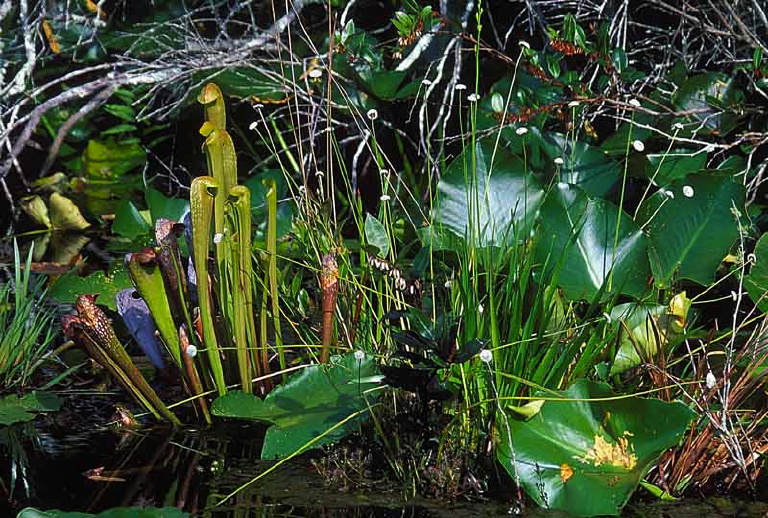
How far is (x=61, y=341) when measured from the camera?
2379mm

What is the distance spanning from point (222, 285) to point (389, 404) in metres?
0.39

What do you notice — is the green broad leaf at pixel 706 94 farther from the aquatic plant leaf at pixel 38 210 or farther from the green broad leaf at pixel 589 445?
the aquatic plant leaf at pixel 38 210

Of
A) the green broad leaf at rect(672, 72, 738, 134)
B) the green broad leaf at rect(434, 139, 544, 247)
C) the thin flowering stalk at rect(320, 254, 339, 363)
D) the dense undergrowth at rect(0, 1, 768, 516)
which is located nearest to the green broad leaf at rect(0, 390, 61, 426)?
the dense undergrowth at rect(0, 1, 768, 516)

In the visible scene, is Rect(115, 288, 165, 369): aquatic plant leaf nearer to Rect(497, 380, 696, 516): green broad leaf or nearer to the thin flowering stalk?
the thin flowering stalk

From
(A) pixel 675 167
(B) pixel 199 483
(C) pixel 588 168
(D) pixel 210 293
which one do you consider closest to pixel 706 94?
(A) pixel 675 167

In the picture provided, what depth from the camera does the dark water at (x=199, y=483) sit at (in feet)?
4.63

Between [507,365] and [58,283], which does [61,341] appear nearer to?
[58,283]

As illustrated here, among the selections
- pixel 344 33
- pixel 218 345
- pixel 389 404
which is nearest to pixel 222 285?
pixel 218 345

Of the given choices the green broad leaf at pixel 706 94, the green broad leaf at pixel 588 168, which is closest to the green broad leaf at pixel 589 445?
the green broad leaf at pixel 588 168

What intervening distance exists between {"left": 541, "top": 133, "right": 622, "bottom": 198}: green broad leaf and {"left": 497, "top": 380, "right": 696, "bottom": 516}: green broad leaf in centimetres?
79

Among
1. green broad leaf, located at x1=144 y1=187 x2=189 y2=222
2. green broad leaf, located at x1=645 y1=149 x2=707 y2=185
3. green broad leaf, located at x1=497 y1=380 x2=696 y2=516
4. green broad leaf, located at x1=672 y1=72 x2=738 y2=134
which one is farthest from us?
green broad leaf, located at x1=144 y1=187 x2=189 y2=222

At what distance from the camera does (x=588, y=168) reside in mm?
2164

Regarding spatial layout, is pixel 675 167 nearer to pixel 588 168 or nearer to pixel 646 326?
pixel 588 168

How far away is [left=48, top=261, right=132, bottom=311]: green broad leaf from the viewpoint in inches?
90.0
